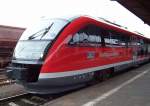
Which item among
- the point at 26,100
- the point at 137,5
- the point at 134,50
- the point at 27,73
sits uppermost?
the point at 137,5

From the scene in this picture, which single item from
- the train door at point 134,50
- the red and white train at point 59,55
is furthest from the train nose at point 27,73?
the train door at point 134,50

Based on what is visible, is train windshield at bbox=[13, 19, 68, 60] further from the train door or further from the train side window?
the train door

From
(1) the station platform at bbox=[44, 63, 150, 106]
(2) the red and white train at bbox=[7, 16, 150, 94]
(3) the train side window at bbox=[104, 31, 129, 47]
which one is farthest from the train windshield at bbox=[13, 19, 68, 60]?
(3) the train side window at bbox=[104, 31, 129, 47]

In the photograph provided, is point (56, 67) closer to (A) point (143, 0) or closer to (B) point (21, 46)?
(B) point (21, 46)

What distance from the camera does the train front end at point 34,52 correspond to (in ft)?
33.9

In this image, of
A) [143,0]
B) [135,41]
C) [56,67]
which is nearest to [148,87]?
[56,67]

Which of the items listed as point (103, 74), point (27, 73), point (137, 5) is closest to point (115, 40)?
point (103, 74)

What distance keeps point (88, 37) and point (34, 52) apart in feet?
8.47

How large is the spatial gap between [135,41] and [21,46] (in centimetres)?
1261

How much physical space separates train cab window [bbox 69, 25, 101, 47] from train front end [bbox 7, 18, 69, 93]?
66 centimetres

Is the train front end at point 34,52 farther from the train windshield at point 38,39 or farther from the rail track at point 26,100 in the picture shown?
the rail track at point 26,100

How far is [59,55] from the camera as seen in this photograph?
34.6ft

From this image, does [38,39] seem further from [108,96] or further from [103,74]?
[103,74]

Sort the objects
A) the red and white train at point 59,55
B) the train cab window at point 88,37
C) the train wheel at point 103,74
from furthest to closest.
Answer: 1. the train wheel at point 103,74
2. the train cab window at point 88,37
3. the red and white train at point 59,55
